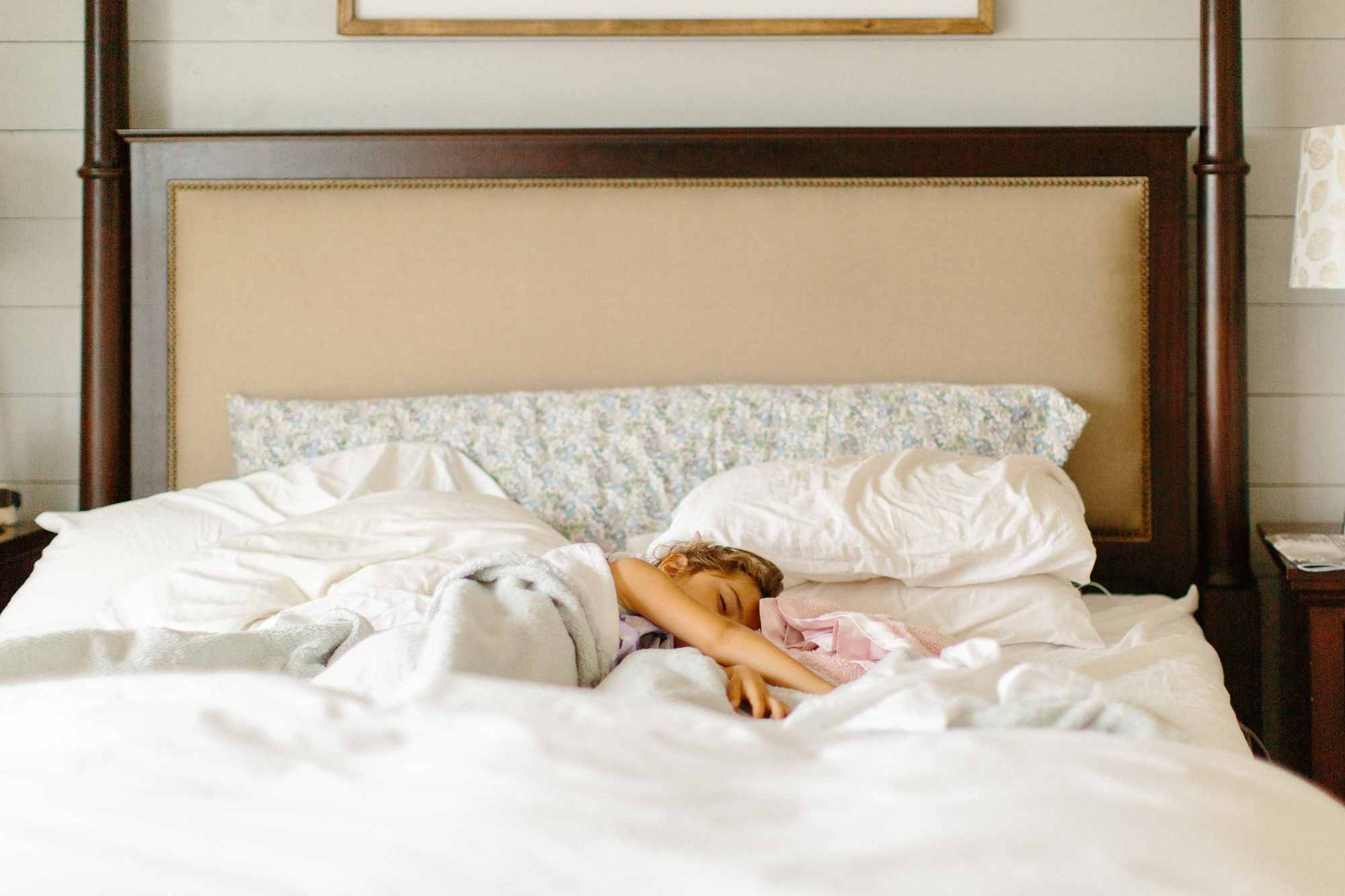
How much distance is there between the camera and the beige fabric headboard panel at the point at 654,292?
1925 millimetres

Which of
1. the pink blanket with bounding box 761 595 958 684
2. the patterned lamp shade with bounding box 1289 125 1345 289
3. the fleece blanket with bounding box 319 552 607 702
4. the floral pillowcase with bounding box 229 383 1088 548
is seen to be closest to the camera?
the fleece blanket with bounding box 319 552 607 702

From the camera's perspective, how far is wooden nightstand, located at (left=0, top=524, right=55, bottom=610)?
1803 millimetres

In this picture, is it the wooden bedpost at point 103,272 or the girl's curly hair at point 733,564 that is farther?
the wooden bedpost at point 103,272

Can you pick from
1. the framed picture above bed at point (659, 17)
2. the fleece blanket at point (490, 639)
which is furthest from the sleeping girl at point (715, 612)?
the framed picture above bed at point (659, 17)

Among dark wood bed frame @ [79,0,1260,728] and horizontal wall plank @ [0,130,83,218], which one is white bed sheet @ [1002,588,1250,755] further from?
horizontal wall plank @ [0,130,83,218]

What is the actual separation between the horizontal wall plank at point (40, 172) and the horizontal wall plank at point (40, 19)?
0.21 metres

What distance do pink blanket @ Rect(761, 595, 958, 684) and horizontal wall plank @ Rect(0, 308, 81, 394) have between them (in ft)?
5.71

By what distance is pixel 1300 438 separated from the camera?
6.65ft

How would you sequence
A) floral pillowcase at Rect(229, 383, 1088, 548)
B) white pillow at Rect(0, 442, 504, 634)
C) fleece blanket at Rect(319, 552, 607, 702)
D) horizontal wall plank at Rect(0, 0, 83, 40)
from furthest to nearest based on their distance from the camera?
horizontal wall plank at Rect(0, 0, 83, 40)
floral pillowcase at Rect(229, 383, 1088, 548)
white pillow at Rect(0, 442, 504, 634)
fleece blanket at Rect(319, 552, 607, 702)

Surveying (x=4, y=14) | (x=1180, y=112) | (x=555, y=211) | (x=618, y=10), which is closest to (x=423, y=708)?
(x=555, y=211)

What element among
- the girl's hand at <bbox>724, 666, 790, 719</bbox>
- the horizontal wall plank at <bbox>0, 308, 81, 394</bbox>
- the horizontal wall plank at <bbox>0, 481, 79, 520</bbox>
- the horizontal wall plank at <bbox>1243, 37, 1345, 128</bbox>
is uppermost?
the horizontal wall plank at <bbox>1243, 37, 1345, 128</bbox>

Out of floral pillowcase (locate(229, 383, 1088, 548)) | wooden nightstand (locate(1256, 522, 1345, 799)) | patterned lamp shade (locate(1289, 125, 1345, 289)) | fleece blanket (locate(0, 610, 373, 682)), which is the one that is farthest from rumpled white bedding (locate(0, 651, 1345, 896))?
patterned lamp shade (locate(1289, 125, 1345, 289))

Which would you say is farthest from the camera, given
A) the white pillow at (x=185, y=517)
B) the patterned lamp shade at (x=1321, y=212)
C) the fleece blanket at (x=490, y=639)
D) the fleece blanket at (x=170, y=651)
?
the patterned lamp shade at (x=1321, y=212)

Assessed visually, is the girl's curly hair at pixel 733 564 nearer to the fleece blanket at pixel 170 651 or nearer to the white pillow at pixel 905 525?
the white pillow at pixel 905 525
